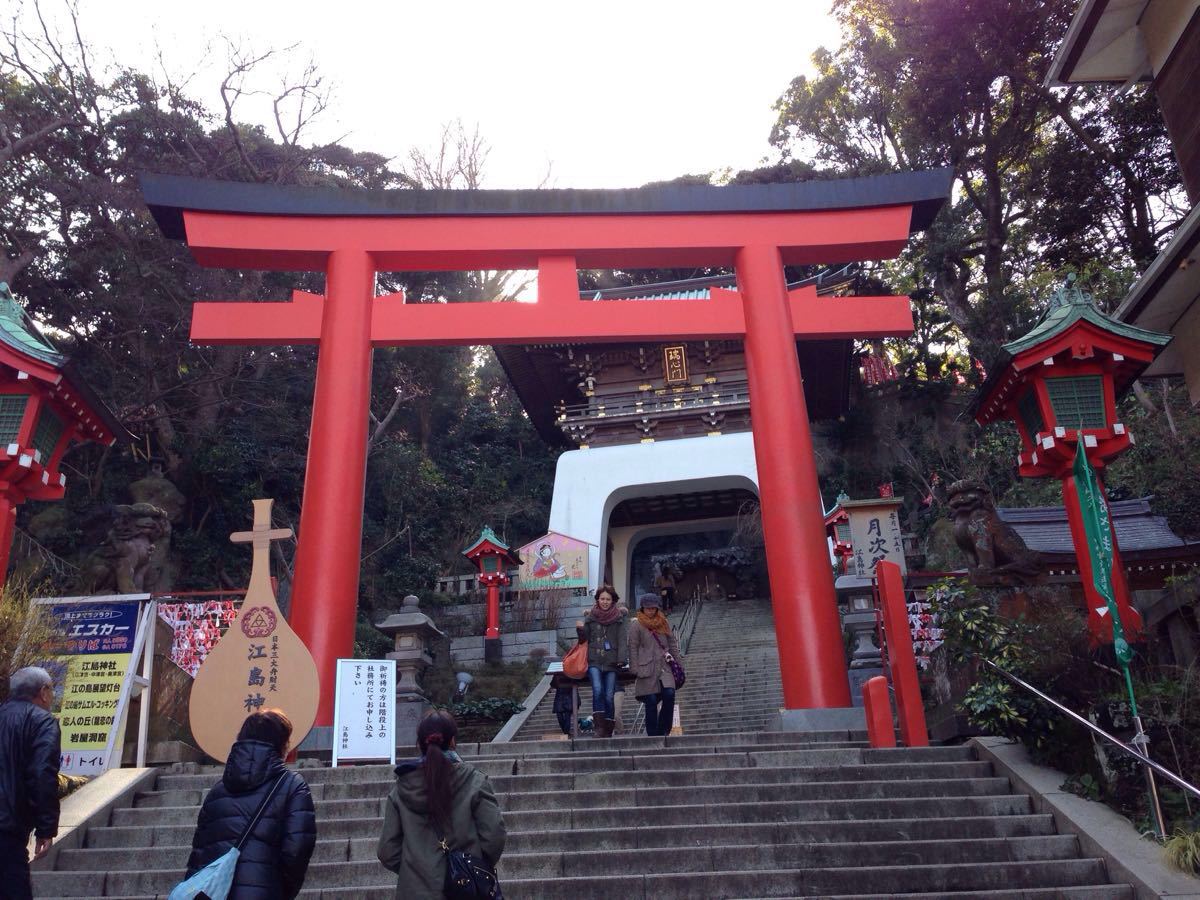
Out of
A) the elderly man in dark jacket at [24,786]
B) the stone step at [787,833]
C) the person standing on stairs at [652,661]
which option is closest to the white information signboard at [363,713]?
the person standing on stairs at [652,661]

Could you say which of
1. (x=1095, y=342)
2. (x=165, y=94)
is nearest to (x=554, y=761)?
(x=1095, y=342)

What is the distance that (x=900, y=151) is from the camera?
2178 centimetres

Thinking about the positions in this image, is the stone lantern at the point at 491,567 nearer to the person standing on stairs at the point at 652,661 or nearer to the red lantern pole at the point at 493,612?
the red lantern pole at the point at 493,612

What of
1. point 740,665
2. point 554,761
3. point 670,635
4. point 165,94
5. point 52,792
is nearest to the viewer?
point 52,792

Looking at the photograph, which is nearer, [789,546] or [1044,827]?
[1044,827]

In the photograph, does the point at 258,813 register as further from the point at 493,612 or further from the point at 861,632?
the point at 493,612

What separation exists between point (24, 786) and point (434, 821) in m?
1.73

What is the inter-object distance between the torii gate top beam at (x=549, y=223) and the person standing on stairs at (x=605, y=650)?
4.16 meters

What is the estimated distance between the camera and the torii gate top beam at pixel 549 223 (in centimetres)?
948

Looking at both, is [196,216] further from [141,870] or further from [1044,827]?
[1044,827]

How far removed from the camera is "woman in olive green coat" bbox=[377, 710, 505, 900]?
295 centimetres

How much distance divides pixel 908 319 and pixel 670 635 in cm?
440

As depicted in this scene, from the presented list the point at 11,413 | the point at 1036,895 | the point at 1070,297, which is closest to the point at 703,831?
the point at 1036,895

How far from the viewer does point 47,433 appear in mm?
8031
